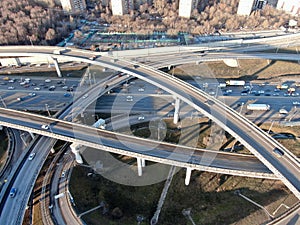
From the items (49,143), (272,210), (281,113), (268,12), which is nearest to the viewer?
(272,210)

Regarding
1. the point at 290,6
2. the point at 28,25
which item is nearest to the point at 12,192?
the point at 28,25

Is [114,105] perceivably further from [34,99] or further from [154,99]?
[34,99]

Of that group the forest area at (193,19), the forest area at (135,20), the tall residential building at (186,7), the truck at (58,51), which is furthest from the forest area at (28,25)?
the tall residential building at (186,7)

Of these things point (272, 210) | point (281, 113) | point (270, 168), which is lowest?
point (272, 210)

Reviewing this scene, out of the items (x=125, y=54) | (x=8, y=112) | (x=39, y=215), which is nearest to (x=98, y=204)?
(x=39, y=215)

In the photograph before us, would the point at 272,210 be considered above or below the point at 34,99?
below

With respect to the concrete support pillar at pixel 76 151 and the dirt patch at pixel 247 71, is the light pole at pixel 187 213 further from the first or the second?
the dirt patch at pixel 247 71

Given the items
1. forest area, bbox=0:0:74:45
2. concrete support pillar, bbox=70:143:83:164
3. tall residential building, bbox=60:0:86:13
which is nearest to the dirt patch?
concrete support pillar, bbox=70:143:83:164

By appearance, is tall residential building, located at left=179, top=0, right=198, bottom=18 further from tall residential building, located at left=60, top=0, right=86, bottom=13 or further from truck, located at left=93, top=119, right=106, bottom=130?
truck, located at left=93, top=119, right=106, bottom=130
